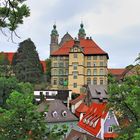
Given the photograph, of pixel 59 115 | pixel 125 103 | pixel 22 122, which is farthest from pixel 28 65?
pixel 22 122

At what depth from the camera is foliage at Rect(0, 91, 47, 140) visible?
1397 centimetres

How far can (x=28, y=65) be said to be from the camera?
2707 inches

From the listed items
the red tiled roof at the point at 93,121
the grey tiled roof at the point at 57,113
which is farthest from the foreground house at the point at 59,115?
the red tiled roof at the point at 93,121

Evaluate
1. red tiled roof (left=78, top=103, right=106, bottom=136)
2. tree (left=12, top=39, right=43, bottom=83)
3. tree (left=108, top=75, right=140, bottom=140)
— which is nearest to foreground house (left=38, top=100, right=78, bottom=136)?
red tiled roof (left=78, top=103, right=106, bottom=136)

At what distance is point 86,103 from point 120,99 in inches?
1659

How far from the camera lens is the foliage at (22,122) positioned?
14.0m

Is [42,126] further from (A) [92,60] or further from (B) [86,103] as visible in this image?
(A) [92,60]

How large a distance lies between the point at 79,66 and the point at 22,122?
197 ft

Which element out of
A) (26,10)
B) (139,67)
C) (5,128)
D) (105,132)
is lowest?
(105,132)

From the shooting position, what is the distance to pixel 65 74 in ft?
253

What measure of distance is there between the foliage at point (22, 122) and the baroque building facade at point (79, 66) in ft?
189

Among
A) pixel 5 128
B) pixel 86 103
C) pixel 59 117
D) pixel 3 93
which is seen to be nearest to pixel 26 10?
pixel 5 128

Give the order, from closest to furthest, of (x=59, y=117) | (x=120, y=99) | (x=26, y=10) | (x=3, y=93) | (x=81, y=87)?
(x=26, y=10) < (x=120, y=99) < (x=59, y=117) < (x=3, y=93) < (x=81, y=87)

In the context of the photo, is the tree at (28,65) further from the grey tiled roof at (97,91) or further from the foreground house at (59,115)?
the foreground house at (59,115)
